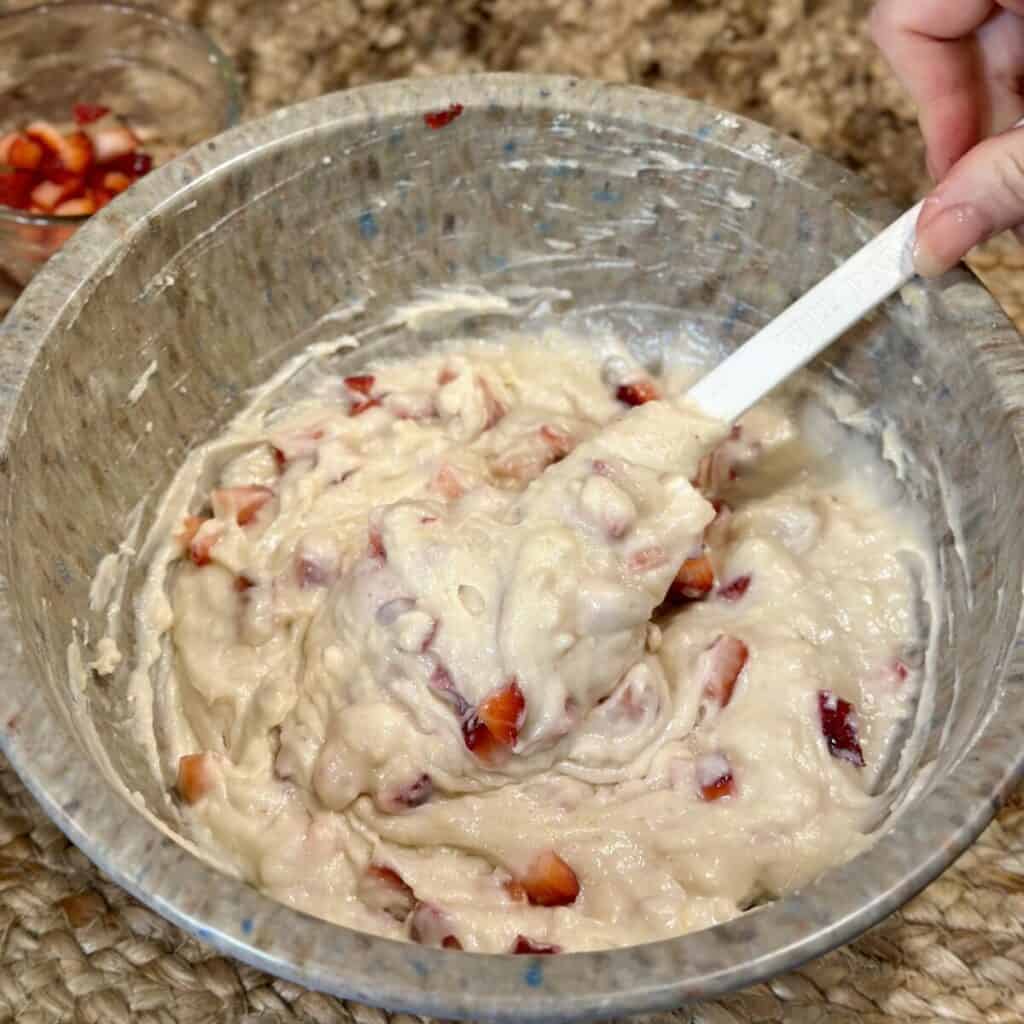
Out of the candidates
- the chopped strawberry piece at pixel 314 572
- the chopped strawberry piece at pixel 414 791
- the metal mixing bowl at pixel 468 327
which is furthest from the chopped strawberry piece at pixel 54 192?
the chopped strawberry piece at pixel 414 791

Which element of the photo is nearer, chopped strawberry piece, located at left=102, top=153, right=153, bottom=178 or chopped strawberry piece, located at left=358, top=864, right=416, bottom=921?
chopped strawberry piece, located at left=358, top=864, right=416, bottom=921

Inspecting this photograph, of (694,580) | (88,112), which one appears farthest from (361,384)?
(88,112)

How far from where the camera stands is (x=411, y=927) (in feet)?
3.47

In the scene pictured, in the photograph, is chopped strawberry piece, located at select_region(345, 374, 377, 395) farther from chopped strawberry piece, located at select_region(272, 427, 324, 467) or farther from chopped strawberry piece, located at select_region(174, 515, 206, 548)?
chopped strawberry piece, located at select_region(174, 515, 206, 548)

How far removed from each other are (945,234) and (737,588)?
1.27ft

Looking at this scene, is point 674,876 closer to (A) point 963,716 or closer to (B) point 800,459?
(A) point 963,716

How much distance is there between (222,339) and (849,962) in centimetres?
91

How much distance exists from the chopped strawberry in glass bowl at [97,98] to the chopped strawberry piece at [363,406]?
1.63 feet

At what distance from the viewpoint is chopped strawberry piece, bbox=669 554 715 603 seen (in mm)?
1268

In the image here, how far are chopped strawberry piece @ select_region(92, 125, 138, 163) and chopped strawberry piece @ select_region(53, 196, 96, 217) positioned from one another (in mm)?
91

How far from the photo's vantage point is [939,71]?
1.32 m

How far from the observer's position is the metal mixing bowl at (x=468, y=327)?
2.81 feet

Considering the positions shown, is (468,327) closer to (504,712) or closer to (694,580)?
(694,580)

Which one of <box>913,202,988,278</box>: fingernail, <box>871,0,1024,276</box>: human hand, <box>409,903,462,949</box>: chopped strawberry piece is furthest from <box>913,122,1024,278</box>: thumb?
<box>409,903,462,949</box>: chopped strawberry piece
